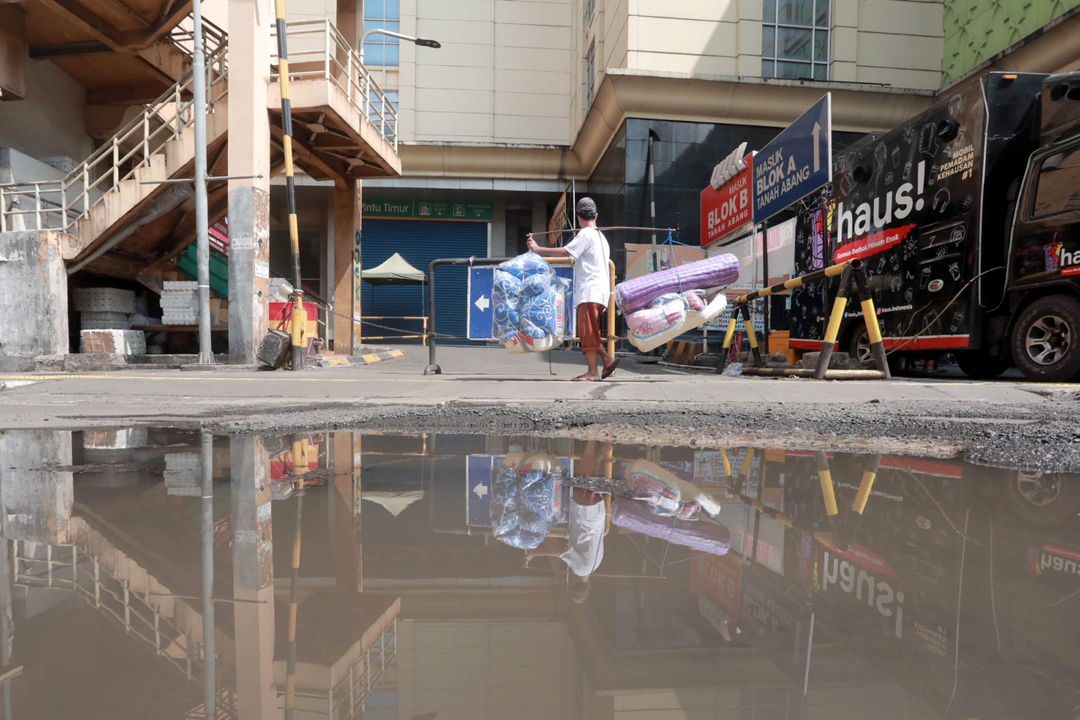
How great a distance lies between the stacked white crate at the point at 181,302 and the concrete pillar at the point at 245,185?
128 centimetres

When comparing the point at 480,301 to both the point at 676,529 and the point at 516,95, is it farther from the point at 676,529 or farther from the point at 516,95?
the point at 516,95

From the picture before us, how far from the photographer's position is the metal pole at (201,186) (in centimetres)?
926

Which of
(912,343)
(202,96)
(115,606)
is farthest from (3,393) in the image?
(912,343)

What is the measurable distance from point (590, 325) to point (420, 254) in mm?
16699

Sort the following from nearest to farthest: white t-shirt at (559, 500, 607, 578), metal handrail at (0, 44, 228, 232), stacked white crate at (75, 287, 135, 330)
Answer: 1. white t-shirt at (559, 500, 607, 578)
2. metal handrail at (0, 44, 228, 232)
3. stacked white crate at (75, 287, 135, 330)

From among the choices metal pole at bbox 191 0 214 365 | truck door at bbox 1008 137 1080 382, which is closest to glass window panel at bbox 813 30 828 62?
truck door at bbox 1008 137 1080 382

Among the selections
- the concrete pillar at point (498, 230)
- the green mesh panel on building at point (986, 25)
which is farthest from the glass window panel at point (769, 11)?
the concrete pillar at point (498, 230)

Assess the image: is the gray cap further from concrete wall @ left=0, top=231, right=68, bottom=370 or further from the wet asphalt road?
concrete wall @ left=0, top=231, right=68, bottom=370

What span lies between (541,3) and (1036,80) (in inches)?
679

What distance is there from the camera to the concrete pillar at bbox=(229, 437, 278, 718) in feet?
3.43

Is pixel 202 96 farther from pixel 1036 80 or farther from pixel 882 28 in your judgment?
pixel 882 28

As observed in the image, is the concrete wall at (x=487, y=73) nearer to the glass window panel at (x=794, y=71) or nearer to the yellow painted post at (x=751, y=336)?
the glass window panel at (x=794, y=71)

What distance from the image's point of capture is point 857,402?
467cm

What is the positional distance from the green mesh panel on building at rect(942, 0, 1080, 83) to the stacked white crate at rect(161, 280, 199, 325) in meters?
15.7
